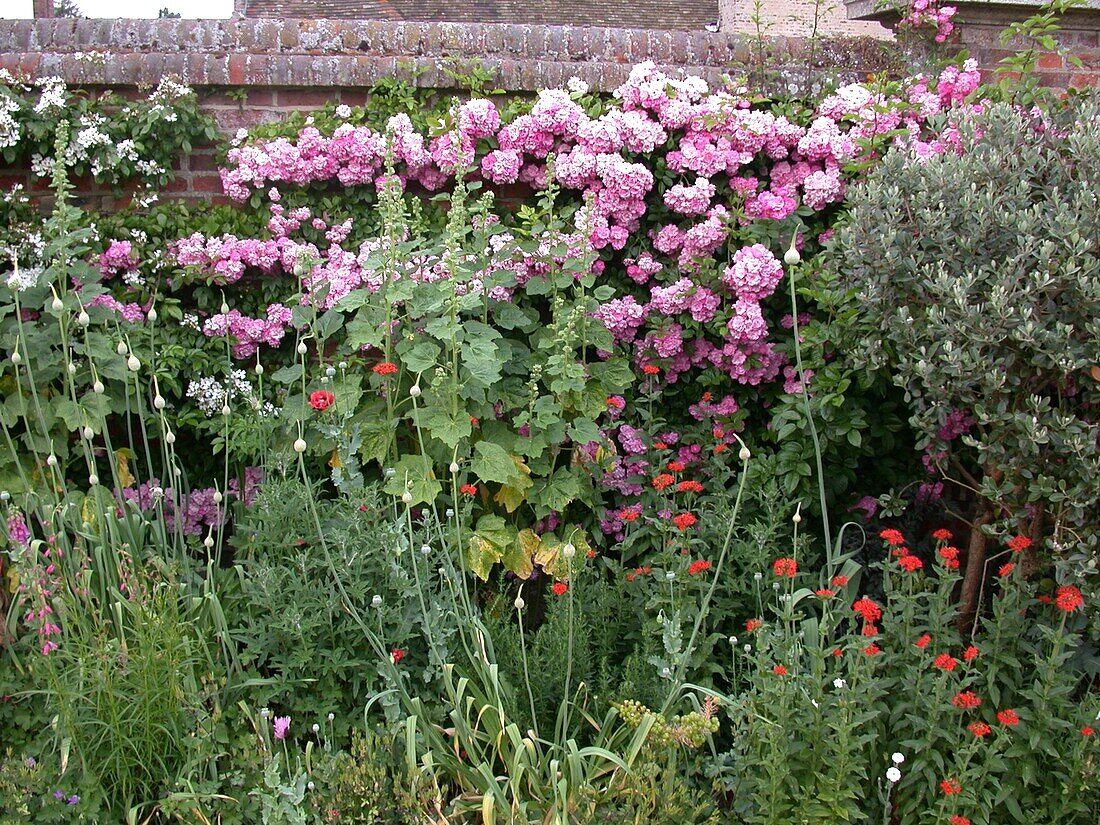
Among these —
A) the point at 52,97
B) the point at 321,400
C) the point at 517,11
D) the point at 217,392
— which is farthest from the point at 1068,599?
the point at 517,11

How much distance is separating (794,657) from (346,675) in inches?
46.4

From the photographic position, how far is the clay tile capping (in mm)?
17172

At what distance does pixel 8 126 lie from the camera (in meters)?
3.76

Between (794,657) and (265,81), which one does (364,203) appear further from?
(794,657)

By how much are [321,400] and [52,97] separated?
5.79 ft

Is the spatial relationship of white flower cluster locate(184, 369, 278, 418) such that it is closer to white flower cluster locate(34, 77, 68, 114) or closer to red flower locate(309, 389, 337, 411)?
red flower locate(309, 389, 337, 411)

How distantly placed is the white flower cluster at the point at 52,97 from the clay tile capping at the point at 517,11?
14.0 meters

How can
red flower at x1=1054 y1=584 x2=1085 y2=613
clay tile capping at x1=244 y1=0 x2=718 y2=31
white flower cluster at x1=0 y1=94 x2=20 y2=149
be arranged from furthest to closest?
clay tile capping at x1=244 y1=0 x2=718 y2=31, white flower cluster at x1=0 y1=94 x2=20 y2=149, red flower at x1=1054 y1=584 x2=1085 y2=613

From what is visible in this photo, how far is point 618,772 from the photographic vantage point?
2.43 m

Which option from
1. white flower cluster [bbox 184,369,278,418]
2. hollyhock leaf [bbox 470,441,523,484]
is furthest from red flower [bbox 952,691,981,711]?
white flower cluster [bbox 184,369,278,418]

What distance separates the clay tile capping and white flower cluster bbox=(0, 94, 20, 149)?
14.0m

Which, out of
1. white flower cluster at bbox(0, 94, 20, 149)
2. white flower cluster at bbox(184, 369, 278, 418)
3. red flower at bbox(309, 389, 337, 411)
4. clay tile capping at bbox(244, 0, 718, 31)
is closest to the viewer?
red flower at bbox(309, 389, 337, 411)

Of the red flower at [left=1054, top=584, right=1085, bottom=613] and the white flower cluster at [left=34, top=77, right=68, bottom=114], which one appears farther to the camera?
the white flower cluster at [left=34, top=77, right=68, bottom=114]

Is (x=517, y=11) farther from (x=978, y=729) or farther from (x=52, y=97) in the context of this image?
(x=978, y=729)
